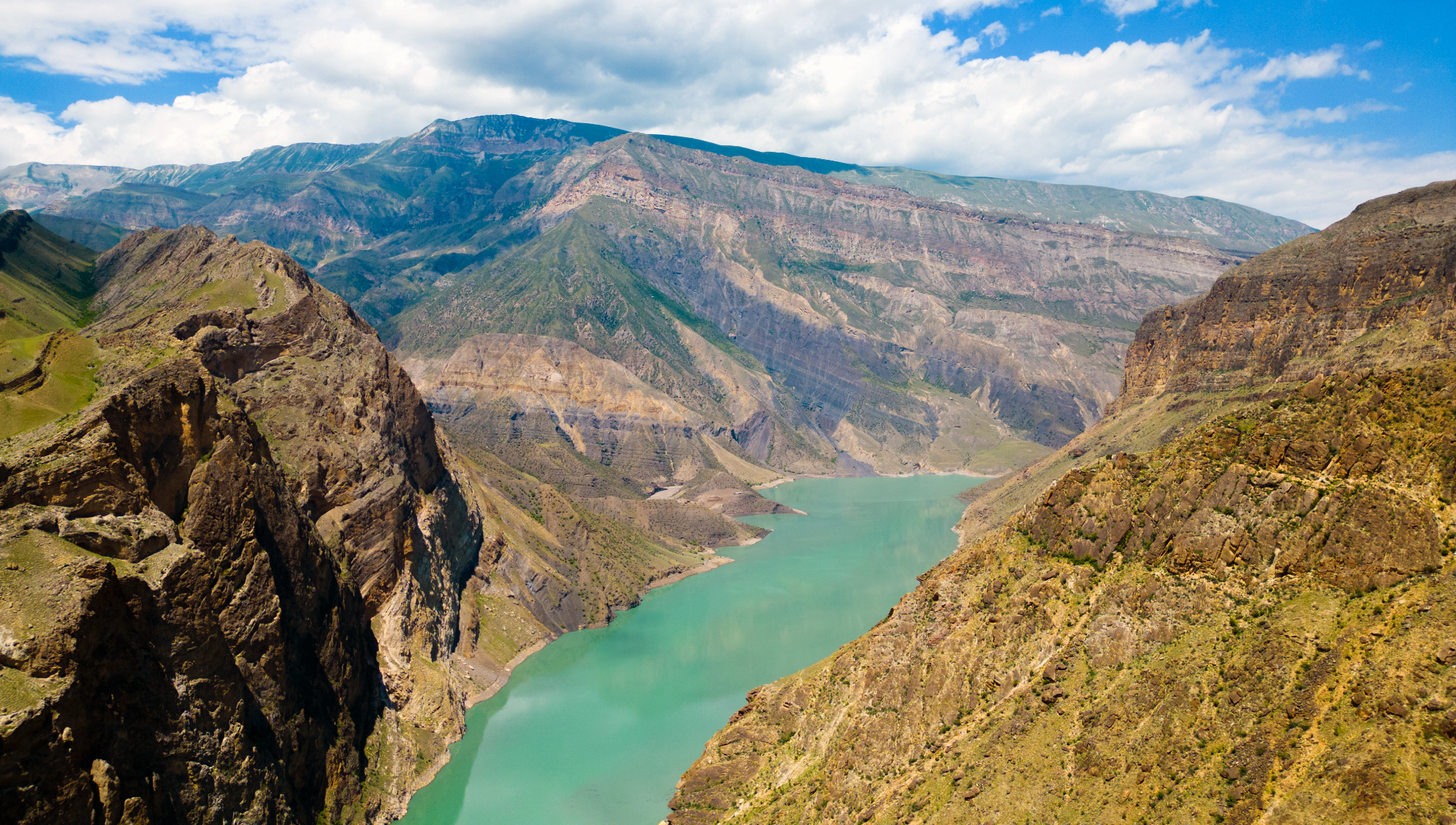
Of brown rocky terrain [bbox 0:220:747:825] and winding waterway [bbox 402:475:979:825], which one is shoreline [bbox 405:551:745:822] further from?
winding waterway [bbox 402:475:979:825]

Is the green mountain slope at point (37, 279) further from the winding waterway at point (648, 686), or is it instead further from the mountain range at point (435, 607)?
the winding waterway at point (648, 686)

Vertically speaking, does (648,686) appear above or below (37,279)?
below

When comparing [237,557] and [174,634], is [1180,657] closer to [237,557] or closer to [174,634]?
[174,634]

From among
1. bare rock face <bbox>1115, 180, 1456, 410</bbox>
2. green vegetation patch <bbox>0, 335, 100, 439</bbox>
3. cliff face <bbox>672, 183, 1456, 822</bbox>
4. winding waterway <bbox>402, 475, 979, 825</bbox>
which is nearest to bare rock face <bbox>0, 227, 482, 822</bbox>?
green vegetation patch <bbox>0, 335, 100, 439</bbox>

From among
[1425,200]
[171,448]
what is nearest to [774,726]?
[171,448]

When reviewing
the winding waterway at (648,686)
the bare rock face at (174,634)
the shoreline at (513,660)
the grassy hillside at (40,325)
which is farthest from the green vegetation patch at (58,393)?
the shoreline at (513,660)

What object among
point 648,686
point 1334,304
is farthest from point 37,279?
point 1334,304

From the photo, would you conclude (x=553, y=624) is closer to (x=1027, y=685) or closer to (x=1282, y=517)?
(x=1027, y=685)
